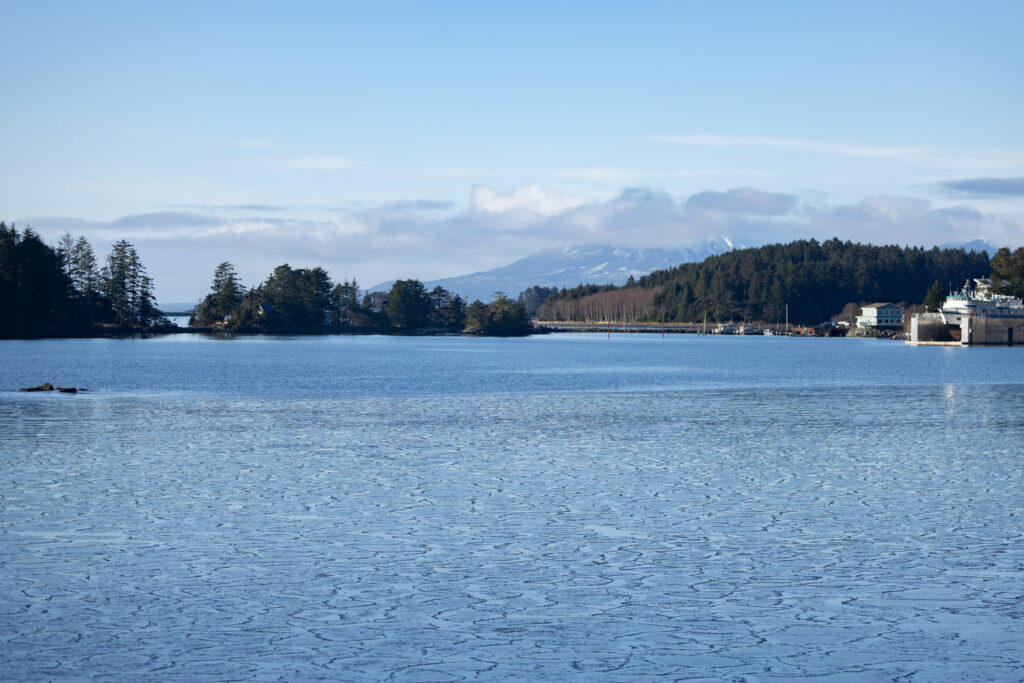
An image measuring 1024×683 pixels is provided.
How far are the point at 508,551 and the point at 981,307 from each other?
6412 inches

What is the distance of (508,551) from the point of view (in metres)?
13.9

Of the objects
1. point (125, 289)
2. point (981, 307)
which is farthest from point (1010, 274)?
point (125, 289)

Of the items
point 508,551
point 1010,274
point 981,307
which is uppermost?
point 1010,274

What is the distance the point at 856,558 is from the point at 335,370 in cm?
6207

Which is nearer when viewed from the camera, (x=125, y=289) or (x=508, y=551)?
(x=508, y=551)

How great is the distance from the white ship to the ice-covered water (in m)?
136

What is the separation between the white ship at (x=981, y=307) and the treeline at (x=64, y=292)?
132 metres

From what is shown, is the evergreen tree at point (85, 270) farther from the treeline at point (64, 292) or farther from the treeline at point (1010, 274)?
the treeline at point (1010, 274)

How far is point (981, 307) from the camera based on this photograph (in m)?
159

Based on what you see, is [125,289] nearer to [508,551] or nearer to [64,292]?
[64,292]

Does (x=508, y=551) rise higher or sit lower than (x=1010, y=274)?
lower

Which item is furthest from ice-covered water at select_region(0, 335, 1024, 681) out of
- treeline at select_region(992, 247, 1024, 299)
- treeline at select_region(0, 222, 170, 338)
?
treeline at select_region(992, 247, 1024, 299)

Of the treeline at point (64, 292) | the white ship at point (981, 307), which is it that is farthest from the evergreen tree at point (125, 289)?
the white ship at point (981, 307)

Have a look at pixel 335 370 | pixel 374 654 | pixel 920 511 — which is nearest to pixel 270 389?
pixel 335 370
